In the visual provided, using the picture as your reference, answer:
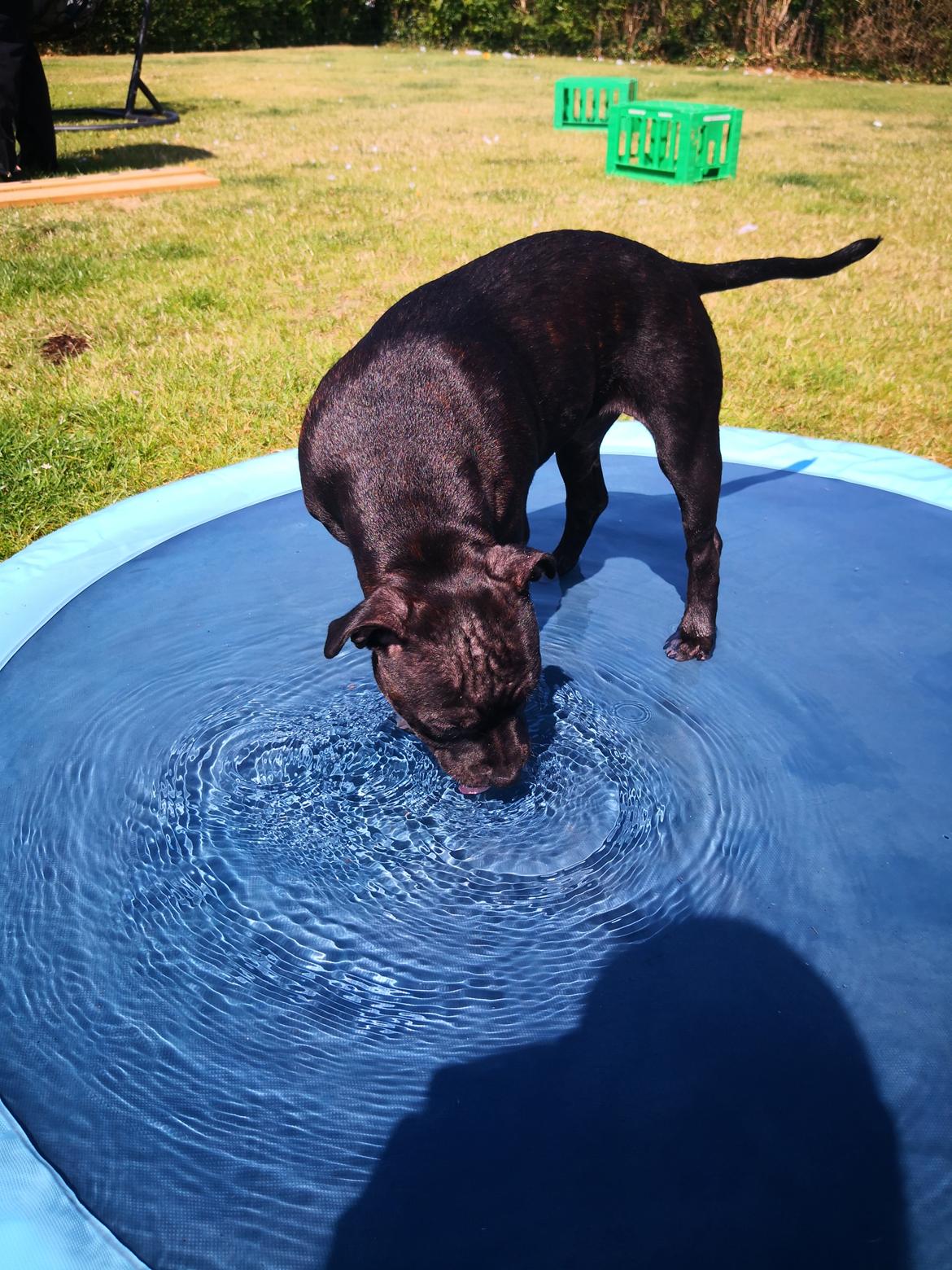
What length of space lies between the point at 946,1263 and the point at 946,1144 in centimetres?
28

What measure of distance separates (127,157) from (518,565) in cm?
1226

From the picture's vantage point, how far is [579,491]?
4695mm

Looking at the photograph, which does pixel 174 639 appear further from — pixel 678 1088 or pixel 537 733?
pixel 678 1088

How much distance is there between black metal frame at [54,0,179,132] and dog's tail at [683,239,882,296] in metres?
12.5

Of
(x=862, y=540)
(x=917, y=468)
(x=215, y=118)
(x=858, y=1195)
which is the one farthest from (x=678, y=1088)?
(x=215, y=118)

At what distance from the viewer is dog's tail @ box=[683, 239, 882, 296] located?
4.16 metres

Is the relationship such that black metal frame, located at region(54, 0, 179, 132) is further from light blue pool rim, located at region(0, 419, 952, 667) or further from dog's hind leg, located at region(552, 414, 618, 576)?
dog's hind leg, located at region(552, 414, 618, 576)

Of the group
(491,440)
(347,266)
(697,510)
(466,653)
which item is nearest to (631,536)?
(697,510)

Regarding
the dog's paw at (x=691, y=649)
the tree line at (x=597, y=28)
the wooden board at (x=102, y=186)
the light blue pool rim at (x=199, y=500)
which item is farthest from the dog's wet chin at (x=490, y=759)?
the tree line at (x=597, y=28)

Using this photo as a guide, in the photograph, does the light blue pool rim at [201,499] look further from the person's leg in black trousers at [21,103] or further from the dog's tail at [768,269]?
the person's leg in black trousers at [21,103]

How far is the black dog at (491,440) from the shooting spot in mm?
2895

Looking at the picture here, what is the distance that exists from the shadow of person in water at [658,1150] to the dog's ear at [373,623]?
1078 millimetres

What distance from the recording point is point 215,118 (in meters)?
16.4

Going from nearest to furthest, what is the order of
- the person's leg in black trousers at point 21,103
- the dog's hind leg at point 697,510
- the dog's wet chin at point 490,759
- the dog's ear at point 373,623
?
the dog's ear at point 373,623, the dog's wet chin at point 490,759, the dog's hind leg at point 697,510, the person's leg in black trousers at point 21,103
